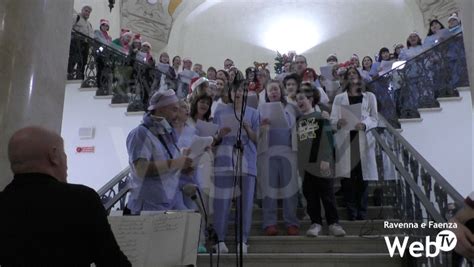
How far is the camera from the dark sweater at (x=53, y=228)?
1603 mm

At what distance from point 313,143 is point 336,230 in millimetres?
860

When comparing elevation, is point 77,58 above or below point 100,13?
below

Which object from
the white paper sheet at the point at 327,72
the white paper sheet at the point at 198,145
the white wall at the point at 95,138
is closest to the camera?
the white paper sheet at the point at 198,145

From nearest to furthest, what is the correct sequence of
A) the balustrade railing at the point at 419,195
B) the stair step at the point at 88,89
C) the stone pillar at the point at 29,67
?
1. the stone pillar at the point at 29,67
2. the balustrade railing at the point at 419,195
3. the stair step at the point at 88,89

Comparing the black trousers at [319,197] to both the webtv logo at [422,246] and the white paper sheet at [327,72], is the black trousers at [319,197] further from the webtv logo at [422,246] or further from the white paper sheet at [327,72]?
the white paper sheet at [327,72]

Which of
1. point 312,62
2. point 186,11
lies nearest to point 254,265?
point 312,62

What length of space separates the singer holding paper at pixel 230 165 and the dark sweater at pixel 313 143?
0.46 m

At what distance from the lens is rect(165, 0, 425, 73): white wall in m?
14.5

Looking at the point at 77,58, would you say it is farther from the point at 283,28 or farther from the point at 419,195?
the point at 283,28

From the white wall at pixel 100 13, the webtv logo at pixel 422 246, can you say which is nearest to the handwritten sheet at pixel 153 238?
the webtv logo at pixel 422 246

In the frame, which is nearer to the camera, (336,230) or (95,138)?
(336,230)

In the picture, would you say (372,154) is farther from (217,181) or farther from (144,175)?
(144,175)

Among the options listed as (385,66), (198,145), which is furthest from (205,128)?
(385,66)

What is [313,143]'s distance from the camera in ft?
15.5
